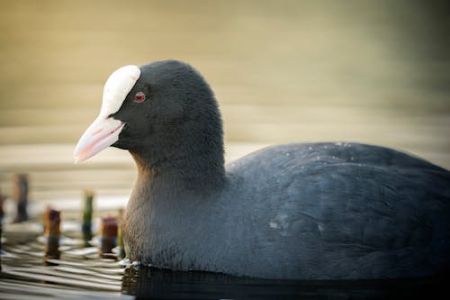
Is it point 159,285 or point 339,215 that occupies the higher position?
point 339,215

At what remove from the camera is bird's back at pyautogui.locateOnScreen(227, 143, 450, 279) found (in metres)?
9.13

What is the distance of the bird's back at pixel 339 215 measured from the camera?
9133 millimetres

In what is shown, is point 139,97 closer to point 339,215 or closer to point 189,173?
point 189,173

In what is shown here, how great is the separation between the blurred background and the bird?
288cm

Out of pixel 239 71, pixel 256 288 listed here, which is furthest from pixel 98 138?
pixel 239 71

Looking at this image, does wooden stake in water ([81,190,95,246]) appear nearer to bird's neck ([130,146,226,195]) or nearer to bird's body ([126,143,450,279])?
bird's body ([126,143,450,279])

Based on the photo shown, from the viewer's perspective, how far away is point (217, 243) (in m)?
9.17

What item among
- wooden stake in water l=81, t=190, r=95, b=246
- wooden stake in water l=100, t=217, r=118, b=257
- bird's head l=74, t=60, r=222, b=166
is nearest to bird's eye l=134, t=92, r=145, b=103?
bird's head l=74, t=60, r=222, b=166

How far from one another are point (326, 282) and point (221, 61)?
12.6 metres

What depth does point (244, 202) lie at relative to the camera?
9359 millimetres

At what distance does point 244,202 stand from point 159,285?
1.04 m

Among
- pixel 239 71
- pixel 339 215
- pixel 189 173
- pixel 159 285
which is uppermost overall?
pixel 239 71

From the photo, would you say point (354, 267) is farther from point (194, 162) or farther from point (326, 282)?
point (194, 162)

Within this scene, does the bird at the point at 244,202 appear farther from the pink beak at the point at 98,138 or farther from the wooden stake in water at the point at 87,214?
the wooden stake in water at the point at 87,214
